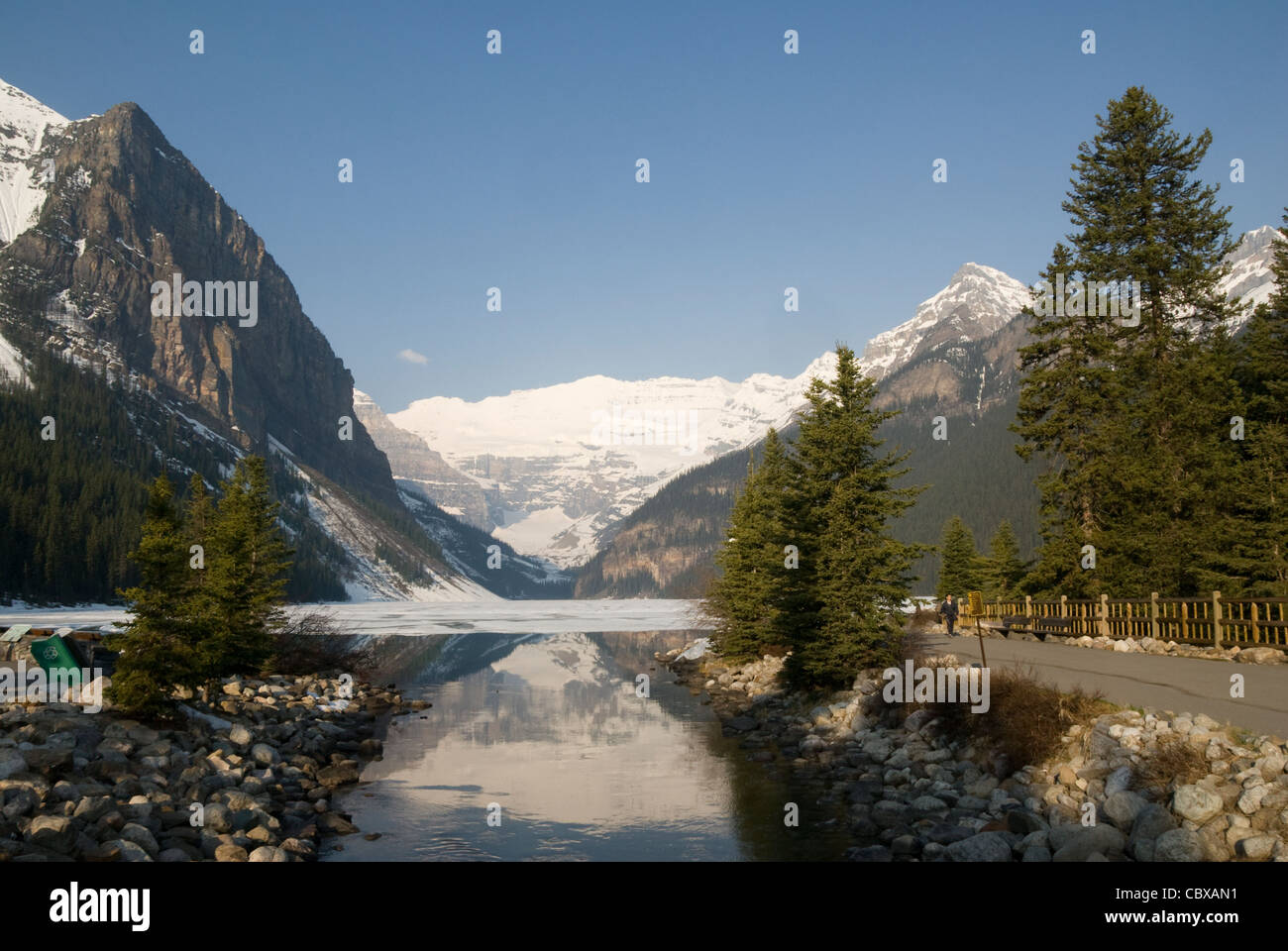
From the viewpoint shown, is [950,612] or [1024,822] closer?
[1024,822]

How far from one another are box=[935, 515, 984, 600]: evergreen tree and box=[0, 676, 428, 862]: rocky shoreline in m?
70.6

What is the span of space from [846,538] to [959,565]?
61.7 m

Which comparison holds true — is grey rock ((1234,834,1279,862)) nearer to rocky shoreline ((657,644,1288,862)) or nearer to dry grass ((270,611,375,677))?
rocky shoreline ((657,644,1288,862))

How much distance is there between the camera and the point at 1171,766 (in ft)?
48.3

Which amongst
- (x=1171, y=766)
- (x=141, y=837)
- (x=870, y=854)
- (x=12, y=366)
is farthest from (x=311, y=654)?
(x=12, y=366)

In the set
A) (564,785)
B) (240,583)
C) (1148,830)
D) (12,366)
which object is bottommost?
(564,785)

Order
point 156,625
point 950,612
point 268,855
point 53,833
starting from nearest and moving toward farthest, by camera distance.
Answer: point 53,833, point 268,855, point 156,625, point 950,612

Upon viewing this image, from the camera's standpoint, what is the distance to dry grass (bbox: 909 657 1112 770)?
61.7 ft

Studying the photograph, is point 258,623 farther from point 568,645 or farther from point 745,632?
point 568,645

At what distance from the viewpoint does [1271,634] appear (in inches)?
1146

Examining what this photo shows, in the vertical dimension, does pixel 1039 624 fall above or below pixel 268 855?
above

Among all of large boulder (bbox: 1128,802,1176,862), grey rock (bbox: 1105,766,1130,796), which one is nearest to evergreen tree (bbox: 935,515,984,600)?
grey rock (bbox: 1105,766,1130,796)

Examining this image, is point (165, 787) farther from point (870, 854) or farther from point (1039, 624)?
point (1039, 624)
